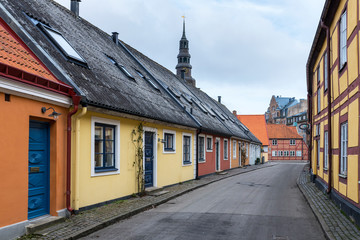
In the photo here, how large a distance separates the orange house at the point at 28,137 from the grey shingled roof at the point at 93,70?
2.78 feet

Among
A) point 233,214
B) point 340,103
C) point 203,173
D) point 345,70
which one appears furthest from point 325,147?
point 203,173

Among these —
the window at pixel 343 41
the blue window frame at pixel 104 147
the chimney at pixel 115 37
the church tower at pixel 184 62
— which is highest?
the church tower at pixel 184 62

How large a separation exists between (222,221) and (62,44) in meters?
6.84

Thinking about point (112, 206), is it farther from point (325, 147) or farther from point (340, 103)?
point (325, 147)

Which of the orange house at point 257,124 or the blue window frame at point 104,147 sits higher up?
the orange house at point 257,124

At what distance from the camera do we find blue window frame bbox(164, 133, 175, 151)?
1445cm

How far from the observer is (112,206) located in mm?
9617

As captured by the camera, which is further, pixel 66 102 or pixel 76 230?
pixel 66 102

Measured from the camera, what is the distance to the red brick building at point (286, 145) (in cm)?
6925

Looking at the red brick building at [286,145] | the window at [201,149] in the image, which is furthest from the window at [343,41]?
the red brick building at [286,145]

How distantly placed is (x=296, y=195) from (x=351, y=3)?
7.48 metres

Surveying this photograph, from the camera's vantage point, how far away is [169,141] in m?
A: 14.8

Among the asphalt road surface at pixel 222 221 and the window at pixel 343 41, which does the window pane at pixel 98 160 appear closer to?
the asphalt road surface at pixel 222 221

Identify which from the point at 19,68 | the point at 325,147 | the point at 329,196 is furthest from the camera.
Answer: the point at 325,147
